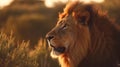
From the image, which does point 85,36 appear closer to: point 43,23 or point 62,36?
point 62,36

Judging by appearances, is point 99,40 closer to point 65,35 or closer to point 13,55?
point 65,35

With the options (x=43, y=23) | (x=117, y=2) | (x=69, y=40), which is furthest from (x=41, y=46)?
(x=43, y=23)

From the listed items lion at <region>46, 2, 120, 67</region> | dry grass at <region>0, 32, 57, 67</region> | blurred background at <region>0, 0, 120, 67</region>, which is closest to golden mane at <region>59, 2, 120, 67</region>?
lion at <region>46, 2, 120, 67</region>

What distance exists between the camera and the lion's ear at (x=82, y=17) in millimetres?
8719

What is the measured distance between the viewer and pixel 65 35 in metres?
8.83

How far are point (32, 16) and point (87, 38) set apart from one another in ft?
89.2

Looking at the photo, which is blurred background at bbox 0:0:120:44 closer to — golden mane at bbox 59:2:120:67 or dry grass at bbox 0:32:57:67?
dry grass at bbox 0:32:57:67

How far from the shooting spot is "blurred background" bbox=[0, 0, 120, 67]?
91.2ft

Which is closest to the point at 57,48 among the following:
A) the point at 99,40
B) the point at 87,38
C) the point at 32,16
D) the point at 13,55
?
the point at 87,38

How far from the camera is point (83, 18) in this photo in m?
8.75

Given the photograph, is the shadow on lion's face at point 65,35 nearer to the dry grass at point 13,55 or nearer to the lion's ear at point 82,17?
the lion's ear at point 82,17

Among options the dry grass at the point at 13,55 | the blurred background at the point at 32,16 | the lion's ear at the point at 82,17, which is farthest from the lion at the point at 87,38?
the blurred background at the point at 32,16

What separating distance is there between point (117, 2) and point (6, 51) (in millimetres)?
17224

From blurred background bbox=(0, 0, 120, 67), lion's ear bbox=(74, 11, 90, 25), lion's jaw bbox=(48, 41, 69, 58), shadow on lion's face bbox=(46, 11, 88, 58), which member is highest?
blurred background bbox=(0, 0, 120, 67)
